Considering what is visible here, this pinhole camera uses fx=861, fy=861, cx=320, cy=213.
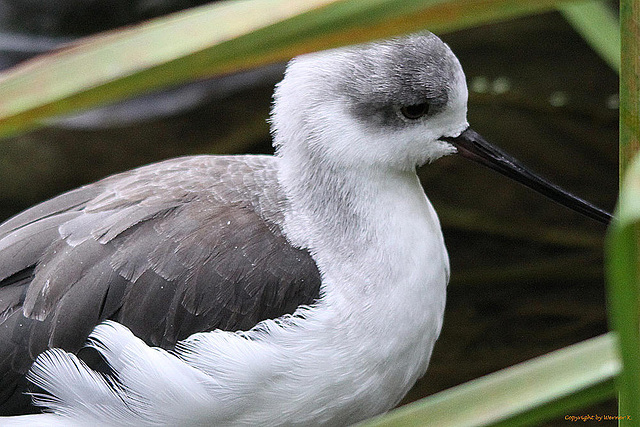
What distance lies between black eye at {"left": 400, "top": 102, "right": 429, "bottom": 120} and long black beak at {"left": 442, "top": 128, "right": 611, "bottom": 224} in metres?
0.13

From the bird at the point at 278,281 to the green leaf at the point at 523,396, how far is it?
110 cm

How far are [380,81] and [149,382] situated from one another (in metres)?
1.19

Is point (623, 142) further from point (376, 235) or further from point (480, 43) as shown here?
point (480, 43)

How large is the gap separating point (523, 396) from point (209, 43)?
0.88m

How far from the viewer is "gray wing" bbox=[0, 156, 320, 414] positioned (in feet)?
8.88

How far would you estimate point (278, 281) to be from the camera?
2.77m

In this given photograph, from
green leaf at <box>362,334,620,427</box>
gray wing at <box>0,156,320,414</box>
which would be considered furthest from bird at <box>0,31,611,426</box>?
green leaf at <box>362,334,620,427</box>

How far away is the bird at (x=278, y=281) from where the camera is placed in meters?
2.70

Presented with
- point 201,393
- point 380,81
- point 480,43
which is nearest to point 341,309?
point 201,393

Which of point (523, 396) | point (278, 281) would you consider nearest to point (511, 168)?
point (278, 281)

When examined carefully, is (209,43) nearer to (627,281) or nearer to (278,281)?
(627,281)

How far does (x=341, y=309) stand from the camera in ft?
9.00

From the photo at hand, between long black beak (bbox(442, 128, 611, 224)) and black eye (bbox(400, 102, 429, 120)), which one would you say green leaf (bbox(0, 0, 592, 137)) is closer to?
black eye (bbox(400, 102, 429, 120))

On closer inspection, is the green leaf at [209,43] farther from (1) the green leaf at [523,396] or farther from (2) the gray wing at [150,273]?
(2) the gray wing at [150,273]
